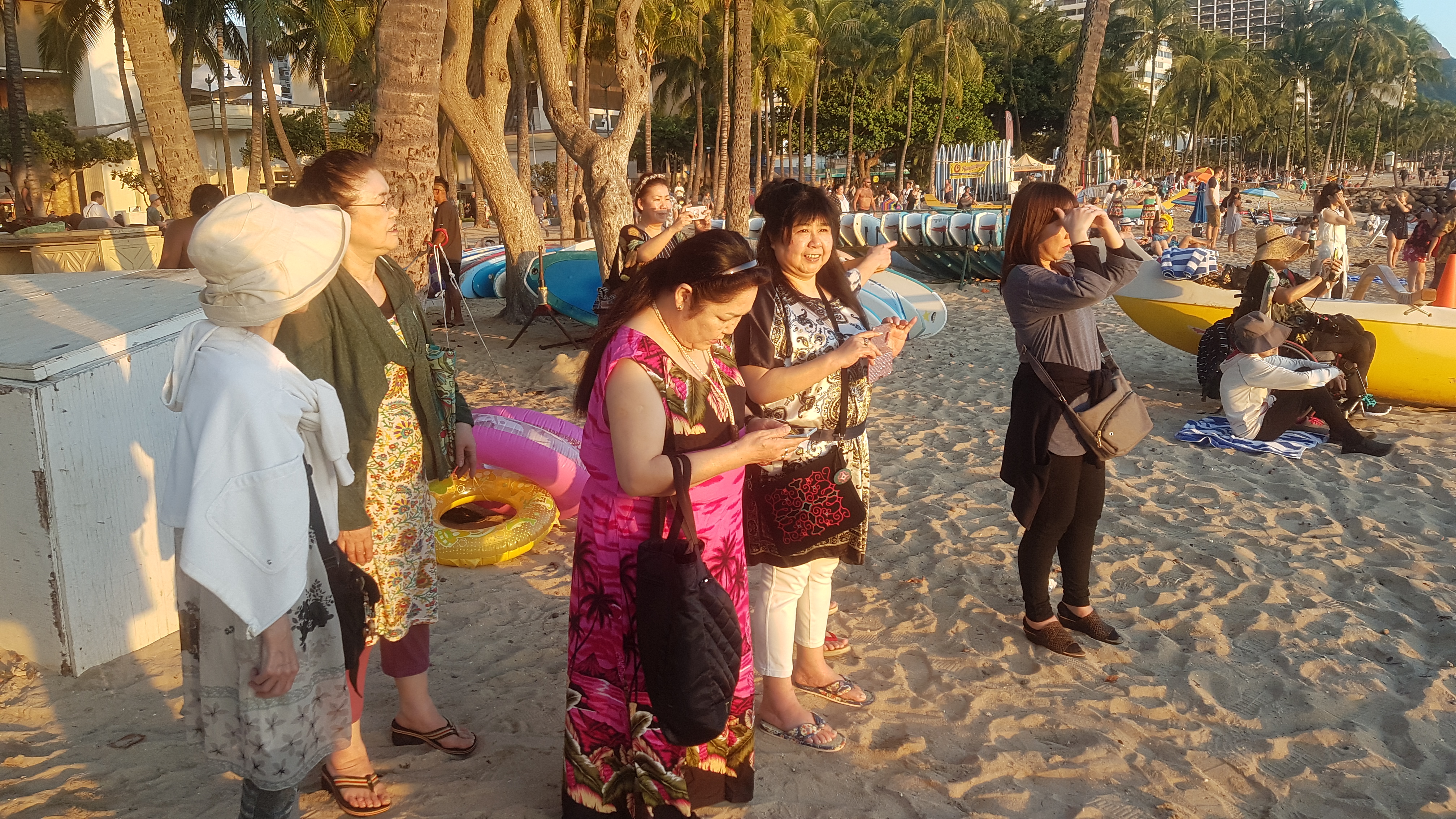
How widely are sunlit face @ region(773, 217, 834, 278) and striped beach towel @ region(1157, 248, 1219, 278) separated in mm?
6525

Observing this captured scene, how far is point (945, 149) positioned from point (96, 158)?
35908 mm

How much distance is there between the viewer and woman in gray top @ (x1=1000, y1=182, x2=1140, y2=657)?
3.24 metres

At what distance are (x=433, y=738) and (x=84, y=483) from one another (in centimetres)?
155

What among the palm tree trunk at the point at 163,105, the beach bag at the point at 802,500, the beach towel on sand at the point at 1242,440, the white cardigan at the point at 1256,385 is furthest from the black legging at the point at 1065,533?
the palm tree trunk at the point at 163,105

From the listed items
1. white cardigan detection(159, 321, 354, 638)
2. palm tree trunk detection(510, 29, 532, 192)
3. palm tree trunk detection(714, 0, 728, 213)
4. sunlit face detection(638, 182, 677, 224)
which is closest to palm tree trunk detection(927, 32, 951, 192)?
palm tree trunk detection(714, 0, 728, 213)

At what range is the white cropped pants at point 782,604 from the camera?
2896mm

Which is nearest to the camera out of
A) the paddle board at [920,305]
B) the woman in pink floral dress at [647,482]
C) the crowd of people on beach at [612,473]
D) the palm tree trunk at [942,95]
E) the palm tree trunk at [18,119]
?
the crowd of people on beach at [612,473]

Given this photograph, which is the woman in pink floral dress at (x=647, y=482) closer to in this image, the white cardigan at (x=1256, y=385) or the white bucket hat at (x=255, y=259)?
the white bucket hat at (x=255, y=259)

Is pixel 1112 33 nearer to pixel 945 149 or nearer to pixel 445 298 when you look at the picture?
pixel 945 149

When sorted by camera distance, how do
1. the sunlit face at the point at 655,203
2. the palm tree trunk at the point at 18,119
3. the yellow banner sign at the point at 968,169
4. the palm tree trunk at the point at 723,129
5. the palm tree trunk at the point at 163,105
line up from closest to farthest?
the sunlit face at the point at 655,203
the palm tree trunk at the point at 163,105
the palm tree trunk at the point at 18,119
the palm tree trunk at the point at 723,129
the yellow banner sign at the point at 968,169

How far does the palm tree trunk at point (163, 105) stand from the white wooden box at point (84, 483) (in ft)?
17.1

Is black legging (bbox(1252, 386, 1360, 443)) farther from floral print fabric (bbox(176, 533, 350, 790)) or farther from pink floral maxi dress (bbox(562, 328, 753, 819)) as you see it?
floral print fabric (bbox(176, 533, 350, 790))

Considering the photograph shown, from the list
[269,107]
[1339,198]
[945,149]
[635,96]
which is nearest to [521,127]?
[269,107]

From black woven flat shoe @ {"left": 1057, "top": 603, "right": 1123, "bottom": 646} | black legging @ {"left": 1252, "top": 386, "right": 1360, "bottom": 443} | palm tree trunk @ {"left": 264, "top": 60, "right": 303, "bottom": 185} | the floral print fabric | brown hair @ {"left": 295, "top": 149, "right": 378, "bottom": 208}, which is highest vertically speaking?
palm tree trunk @ {"left": 264, "top": 60, "right": 303, "bottom": 185}
